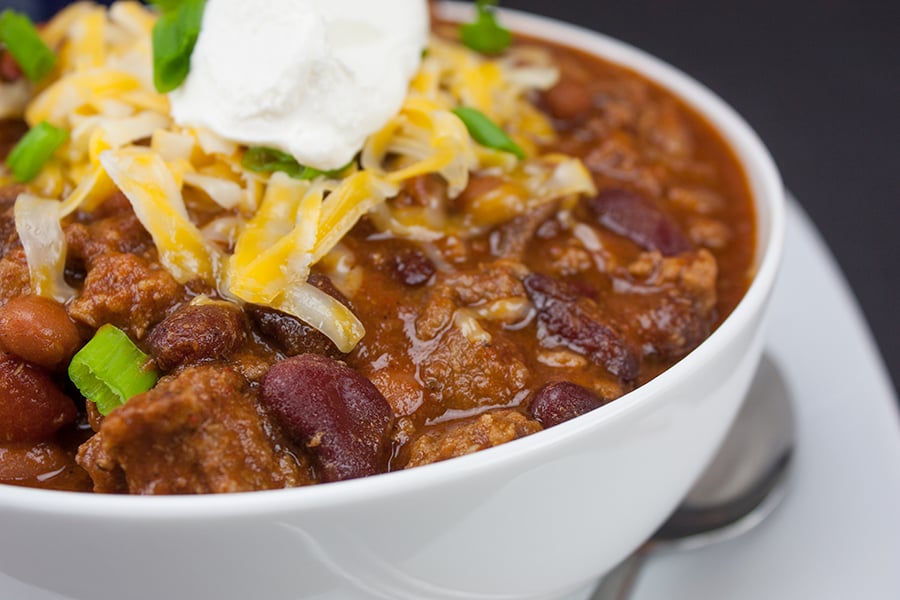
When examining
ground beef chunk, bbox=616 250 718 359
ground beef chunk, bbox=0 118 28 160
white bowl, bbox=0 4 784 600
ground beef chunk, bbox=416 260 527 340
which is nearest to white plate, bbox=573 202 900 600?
white bowl, bbox=0 4 784 600

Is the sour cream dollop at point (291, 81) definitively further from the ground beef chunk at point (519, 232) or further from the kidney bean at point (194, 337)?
the kidney bean at point (194, 337)

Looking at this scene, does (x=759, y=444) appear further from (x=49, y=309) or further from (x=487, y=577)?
(x=49, y=309)

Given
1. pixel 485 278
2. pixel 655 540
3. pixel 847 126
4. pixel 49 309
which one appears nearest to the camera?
pixel 49 309

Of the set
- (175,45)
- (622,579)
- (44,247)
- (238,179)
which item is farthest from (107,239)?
(622,579)

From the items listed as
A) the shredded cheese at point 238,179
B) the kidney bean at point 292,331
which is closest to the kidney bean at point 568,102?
the shredded cheese at point 238,179

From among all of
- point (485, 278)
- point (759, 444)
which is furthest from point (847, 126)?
point (485, 278)

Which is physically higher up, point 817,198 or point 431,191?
point 431,191
